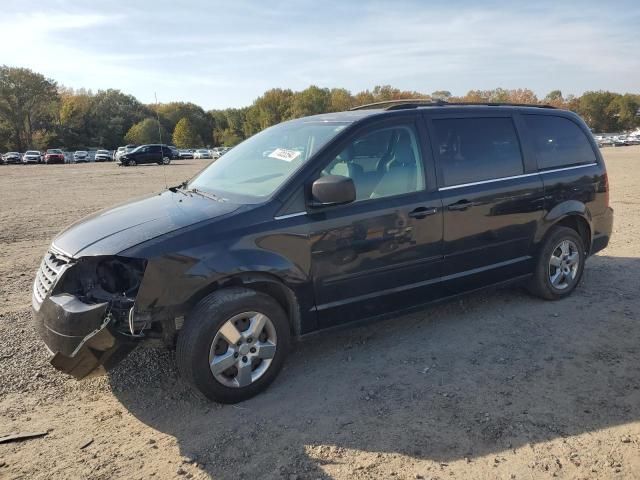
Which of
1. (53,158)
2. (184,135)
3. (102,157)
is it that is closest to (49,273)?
(53,158)

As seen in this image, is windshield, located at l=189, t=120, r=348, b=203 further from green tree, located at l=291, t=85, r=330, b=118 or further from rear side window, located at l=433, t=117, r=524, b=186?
green tree, located at l=291, t=85, r=330, b=118

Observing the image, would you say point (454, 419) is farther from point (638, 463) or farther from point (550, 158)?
point (550, 158)

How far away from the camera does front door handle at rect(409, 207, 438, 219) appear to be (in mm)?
3982

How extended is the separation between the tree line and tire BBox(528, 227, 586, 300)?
56536 mm

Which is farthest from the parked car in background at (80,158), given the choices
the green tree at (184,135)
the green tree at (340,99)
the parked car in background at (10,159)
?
the green tree at (340,99)

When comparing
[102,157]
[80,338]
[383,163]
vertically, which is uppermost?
[102,157]

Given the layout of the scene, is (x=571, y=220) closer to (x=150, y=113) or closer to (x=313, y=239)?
(x=313, y=239)

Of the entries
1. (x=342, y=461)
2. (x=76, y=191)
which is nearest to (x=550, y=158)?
(x=342, y=461)

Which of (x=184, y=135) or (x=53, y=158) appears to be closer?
(x=53, y=158)

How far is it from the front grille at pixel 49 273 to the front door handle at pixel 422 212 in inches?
98.9

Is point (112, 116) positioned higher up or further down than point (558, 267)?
higher up

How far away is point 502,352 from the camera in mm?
4074

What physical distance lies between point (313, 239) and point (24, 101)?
91.4 meters

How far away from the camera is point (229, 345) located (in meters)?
3.35
